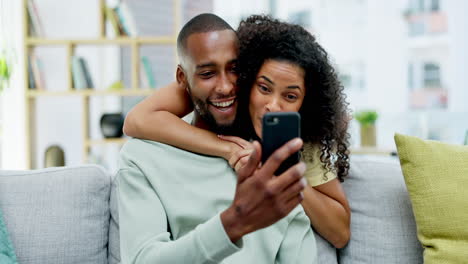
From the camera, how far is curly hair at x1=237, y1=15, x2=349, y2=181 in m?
1.18

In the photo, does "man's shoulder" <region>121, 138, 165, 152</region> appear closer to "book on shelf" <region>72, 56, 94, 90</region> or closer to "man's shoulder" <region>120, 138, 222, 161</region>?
"man's shoulder" <region>120, 138, 222, 161</region>

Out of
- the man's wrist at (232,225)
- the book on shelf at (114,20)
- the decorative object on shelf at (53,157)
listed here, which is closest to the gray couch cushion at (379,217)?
the man's wrist at (232,225)

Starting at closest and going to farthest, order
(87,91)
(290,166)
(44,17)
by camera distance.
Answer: (290,166) < (87,91) < (44,17)

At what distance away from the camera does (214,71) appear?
120cm

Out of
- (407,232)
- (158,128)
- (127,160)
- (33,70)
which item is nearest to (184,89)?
(158,128)

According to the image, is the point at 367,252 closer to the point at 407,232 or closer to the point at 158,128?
the point at 407,232

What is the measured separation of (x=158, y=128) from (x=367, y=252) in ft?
2.13

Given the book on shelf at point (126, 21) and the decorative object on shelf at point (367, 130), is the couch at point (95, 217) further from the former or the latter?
the book on shelf at point (126, 21)

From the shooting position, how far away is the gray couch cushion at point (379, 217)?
1364 millimetres

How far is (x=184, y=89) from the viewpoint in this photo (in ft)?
4.42

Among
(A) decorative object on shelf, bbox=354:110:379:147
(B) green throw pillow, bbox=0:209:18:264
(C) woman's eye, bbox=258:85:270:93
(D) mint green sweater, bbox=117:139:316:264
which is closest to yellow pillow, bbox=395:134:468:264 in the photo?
(D) mint green sweater, bbox=117:139:316:264

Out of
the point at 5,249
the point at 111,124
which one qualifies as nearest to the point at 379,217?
the point at 5,249

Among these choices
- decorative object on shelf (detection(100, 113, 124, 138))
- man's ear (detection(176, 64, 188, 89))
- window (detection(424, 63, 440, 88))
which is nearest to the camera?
man's ear (detection(176, 64, 188, 89))

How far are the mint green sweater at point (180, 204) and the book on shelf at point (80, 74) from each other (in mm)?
2255
